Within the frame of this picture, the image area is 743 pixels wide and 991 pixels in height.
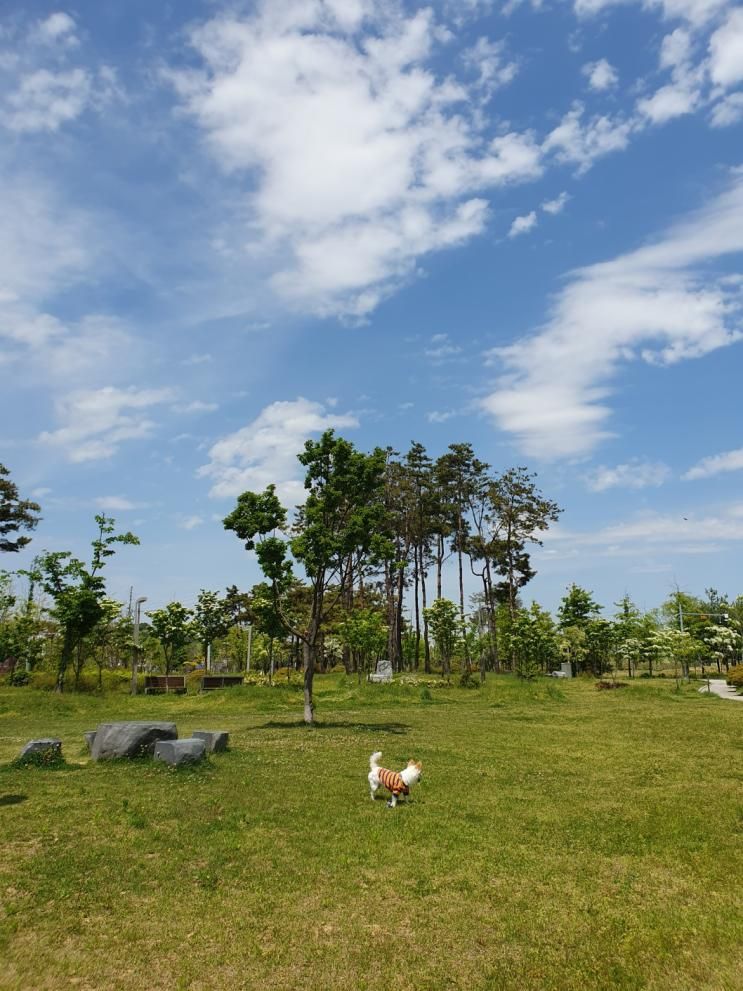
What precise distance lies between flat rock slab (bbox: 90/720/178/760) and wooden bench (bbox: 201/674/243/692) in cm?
3164

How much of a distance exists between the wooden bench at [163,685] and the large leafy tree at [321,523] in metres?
28.7

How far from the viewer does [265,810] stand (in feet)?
41.2

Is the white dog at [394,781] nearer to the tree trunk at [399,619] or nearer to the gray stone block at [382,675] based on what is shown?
the gray stone block at [382,675]

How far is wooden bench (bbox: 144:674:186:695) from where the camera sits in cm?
5062

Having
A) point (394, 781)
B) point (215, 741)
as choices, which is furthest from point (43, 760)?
point (394, 781)

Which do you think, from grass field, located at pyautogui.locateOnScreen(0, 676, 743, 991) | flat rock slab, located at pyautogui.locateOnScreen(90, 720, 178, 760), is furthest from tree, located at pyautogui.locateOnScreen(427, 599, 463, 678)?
flat rock slab, located at pyautogui.locateOnScreen(90, 720, 178, 760)

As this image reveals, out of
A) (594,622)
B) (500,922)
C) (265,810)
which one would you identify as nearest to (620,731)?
(265,810)

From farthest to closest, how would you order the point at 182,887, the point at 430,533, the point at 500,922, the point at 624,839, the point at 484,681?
1. the point at 430,533
2. the point at 484,681
3. the point at 624,839
4. the point at 182,887
5. the point at 500,922

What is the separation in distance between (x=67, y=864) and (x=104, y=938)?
238 centimetres

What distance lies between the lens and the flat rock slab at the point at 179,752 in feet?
52.0

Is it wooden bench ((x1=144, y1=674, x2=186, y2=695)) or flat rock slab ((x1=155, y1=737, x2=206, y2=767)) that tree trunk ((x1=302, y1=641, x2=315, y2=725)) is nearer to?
flat rock slab ((x1=155, y1=737, x2=206, y2=767))

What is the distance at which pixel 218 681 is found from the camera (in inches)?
2031

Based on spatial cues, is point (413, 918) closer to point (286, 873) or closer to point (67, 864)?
point (286, 873)

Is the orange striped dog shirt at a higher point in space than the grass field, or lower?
higher
